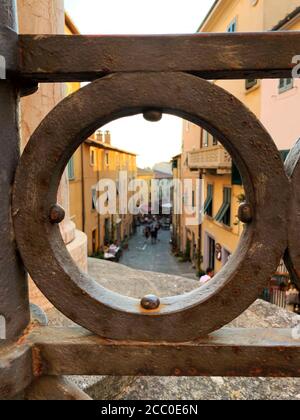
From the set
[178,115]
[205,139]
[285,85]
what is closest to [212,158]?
[205,139]

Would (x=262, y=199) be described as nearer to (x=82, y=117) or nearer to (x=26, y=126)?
(x=82, y=117)

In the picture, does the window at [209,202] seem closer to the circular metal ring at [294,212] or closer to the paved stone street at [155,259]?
the paved stone street at [155,259]

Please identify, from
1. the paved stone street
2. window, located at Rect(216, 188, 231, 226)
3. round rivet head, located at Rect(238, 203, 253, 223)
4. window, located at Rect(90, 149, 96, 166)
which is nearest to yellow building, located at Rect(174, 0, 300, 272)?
window, located at Rect(216, 188, 231, 226)

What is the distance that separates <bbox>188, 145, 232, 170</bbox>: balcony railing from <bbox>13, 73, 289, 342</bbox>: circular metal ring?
406 inches

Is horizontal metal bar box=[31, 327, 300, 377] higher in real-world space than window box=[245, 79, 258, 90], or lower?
lower

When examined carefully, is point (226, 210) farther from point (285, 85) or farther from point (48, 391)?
point (48, 391)

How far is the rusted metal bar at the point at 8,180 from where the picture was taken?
0.86m

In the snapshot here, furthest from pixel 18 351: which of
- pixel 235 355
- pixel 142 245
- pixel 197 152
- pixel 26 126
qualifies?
pixel 142 245

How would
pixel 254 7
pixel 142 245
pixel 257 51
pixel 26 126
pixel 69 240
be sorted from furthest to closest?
1. pixel 142 245
2. pixel 254 7
3. pixel 69 240
4. pixel 26 126
5. pixel 257 51

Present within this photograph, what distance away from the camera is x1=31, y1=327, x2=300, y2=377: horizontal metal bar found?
0.91 m

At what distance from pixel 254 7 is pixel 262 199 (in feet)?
39.1

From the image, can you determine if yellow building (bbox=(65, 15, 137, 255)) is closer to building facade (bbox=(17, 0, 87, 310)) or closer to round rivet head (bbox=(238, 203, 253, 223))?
building facade (bbox=(17, 0, 87, 310))

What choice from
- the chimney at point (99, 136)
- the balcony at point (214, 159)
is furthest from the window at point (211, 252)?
the chimney at point (99, 136)

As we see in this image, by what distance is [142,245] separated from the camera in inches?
1098
